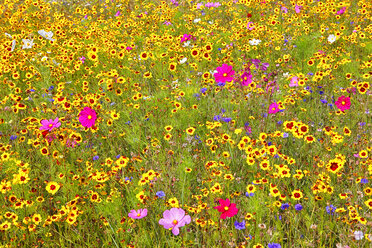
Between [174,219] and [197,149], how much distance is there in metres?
0.87

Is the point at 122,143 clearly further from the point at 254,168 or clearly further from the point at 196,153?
the point at 254,168

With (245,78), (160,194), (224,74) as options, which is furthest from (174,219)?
(245,78)

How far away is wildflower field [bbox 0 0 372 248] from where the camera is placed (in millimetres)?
1831

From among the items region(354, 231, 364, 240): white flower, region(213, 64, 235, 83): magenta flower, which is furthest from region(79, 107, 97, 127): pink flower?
region(354, 231, 364, 240): white flower

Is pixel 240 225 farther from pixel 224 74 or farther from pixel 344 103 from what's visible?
pixel 224 74

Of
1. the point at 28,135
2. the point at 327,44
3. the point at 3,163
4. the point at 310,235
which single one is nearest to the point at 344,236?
the point at 310,235

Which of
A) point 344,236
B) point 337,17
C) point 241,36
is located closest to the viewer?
point 344,236

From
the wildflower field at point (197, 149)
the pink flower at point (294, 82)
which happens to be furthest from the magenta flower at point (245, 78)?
the pink flower at point (294, 82)

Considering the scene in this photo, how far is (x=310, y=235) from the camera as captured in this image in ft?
5.84

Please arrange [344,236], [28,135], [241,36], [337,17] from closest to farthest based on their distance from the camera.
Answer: [344,236]
[28,135]
[241,36]
[337,17]

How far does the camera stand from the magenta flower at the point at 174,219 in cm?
162

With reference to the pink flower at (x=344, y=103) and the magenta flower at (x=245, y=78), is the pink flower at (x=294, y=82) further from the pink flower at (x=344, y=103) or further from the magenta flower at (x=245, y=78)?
the pink flower at (x=344, y=103)

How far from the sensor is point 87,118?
2373 mm

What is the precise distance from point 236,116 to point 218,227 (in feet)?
4.45
